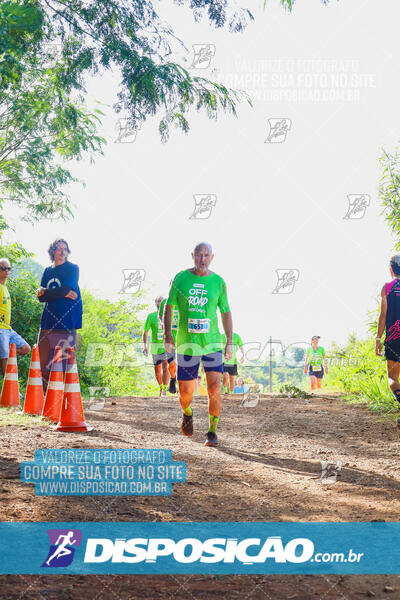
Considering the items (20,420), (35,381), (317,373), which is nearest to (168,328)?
(20,420)

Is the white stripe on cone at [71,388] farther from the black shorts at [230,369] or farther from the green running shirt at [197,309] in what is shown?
the black shorts at [230,369]

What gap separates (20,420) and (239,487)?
3727 millimetres

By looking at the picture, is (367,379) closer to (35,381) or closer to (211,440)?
(211,440)

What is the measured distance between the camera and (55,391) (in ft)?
24.6

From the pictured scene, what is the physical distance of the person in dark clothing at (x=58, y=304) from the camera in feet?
24.2

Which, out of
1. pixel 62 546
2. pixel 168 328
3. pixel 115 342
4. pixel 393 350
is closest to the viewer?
pixel 62 546

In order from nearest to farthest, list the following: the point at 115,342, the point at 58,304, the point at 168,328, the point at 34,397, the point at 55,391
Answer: the point at 168,328
the point at 58,304
the point at 55,391
the point at 34,397
the point at 115,342

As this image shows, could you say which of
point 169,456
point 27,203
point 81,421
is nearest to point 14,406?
point 81,421

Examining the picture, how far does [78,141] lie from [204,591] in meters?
13.5

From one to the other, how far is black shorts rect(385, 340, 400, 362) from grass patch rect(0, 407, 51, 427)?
4.34m

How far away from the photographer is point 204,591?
2711 mm

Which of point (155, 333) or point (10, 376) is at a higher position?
point (155, 333)

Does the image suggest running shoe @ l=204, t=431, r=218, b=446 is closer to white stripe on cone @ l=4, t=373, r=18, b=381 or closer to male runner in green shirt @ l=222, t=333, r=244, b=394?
white stripe on cone @ l=4, t=373, r=18, b=381

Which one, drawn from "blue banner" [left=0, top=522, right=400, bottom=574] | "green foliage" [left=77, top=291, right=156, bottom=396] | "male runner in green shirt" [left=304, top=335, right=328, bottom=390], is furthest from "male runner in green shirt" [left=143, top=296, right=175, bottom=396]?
"blue banner" [left=0, top=522, right=400, bottom=574]
